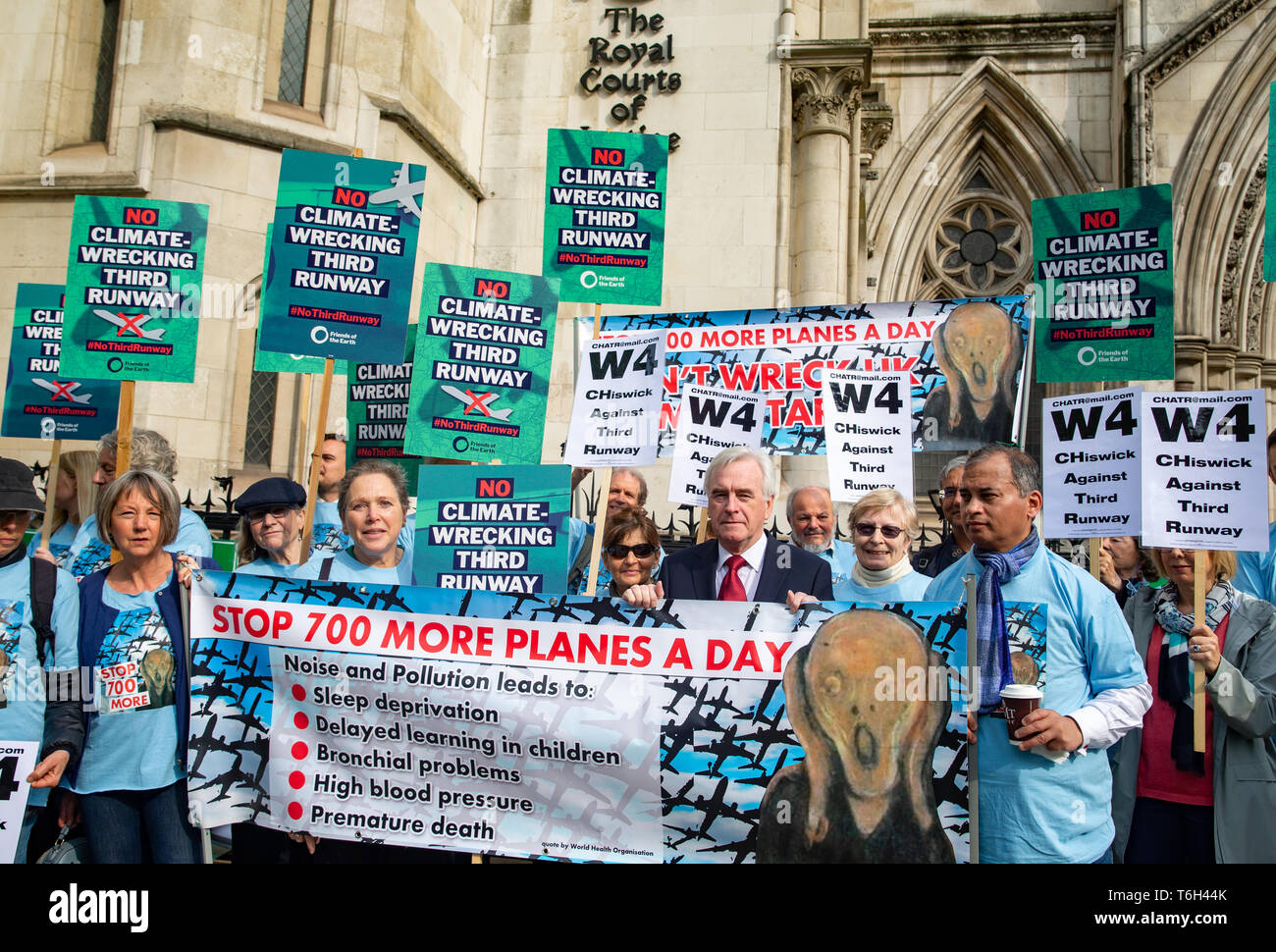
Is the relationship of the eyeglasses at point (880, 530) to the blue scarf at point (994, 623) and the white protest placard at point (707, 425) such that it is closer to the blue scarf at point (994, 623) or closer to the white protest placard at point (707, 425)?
the blue scarf at point (994, 623)

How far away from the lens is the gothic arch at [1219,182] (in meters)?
16.1

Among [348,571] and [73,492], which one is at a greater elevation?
[73,492]

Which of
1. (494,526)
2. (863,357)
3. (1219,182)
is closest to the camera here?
(494,526)

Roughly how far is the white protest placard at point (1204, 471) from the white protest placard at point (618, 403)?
8.50 ft

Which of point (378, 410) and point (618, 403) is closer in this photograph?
point (618, 403)

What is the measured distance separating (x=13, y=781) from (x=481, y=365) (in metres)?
3.64

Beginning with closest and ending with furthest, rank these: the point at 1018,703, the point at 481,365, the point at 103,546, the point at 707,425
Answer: the point at 1018,703 < the point at 103,546 < the point at 707,425 < the point at 481,365

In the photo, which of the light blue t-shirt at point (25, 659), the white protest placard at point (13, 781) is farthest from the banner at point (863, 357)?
the white protest placard at point (13, 781)

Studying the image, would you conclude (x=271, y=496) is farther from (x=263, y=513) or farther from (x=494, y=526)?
(x=494, y=526)

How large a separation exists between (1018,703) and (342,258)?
4.58 metres

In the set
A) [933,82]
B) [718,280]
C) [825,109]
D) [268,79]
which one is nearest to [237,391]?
[268,79]

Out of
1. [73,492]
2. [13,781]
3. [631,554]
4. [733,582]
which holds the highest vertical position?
[73,492]

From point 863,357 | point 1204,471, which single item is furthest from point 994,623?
point 863,357

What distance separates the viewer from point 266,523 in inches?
212
